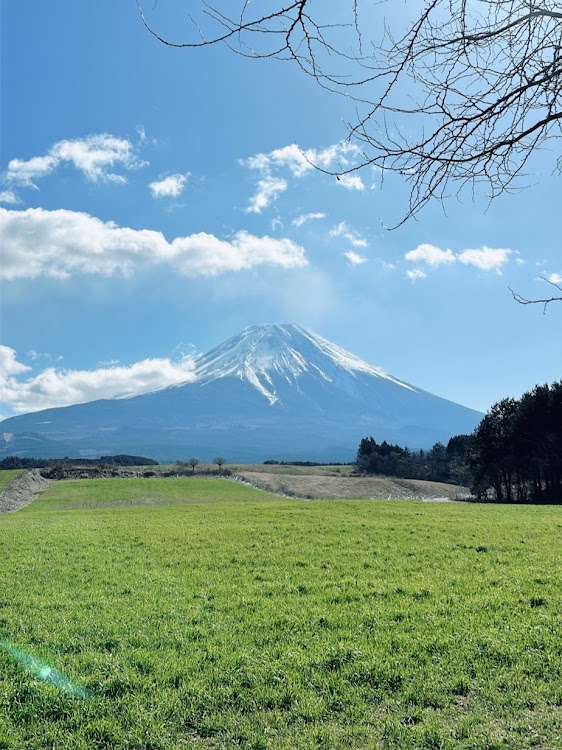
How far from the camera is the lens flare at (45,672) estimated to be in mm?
4840

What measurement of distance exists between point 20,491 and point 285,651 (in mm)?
56044

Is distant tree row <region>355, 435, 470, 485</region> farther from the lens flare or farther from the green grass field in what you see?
the lens flare

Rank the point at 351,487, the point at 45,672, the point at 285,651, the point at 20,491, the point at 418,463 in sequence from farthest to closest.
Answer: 1. the point at 418,463
2. the point at 351,487
3. the point at 20,491
4. the point at 285,651
5. the point at 45,672

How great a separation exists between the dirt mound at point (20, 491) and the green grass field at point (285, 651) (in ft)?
119

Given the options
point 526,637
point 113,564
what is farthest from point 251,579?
point 526,637

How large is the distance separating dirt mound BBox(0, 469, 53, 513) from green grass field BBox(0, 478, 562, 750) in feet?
119

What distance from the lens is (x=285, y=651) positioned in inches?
227

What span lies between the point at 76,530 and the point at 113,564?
8835 millimetres

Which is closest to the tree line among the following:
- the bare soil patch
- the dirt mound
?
the bare soil patch

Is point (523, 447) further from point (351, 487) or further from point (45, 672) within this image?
point (45, 672)

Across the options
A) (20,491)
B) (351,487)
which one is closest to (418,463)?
(351,487)

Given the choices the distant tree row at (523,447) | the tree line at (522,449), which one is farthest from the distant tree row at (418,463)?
the distant tree row at (523,447)

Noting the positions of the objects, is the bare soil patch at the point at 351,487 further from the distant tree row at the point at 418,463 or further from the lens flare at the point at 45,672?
the lens flare at the point at 45,672

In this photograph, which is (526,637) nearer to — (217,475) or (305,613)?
(305,613)
